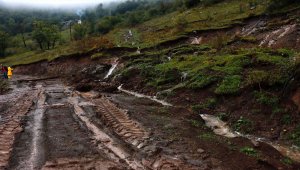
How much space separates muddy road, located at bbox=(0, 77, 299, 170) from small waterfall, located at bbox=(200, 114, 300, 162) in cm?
50

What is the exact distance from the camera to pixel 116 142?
42.9ft

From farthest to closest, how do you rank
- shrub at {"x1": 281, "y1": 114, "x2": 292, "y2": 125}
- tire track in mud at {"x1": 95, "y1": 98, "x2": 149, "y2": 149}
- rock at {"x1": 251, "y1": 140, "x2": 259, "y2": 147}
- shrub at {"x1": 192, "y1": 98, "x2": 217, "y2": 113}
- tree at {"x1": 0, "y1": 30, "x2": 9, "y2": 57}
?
tree at {"x1": 0, "y1": 30, "x2": 9, "y2": 57} < shrub at {"x1": 192, "y1": 98, "x2": 217, "y2": 113} < shrub at {"x1": 281, "y1": 114, "x2": 292, "y2": 125} < tire track in mud at {"x1": 95, "y1": 98, "x2": 149, "y2": 149} < rock at {"x1": 251, "y1": 140, "x2": 259, "y2": 147}

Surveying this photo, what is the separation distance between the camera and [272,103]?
16562mm

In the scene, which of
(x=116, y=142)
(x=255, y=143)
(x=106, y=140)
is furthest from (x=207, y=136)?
(x=106, y=140)

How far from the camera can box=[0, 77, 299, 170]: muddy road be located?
445 inches

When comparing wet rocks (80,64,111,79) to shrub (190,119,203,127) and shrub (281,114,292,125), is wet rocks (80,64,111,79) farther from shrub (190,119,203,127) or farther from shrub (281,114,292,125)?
shrub (281,114,292,125)

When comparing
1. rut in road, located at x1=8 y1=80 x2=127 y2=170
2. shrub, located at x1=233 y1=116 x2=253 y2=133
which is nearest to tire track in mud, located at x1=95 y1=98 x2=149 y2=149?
rut in road, located at x1=8 y1=80 x2=127 y2=170

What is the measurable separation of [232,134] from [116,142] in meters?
5.06

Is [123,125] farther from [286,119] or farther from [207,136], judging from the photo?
[286,119]

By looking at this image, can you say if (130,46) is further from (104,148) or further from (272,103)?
(104,148)

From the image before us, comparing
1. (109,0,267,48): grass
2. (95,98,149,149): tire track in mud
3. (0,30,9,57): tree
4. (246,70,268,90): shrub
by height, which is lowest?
(0,30,9,57): tree

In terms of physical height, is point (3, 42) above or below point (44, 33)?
below

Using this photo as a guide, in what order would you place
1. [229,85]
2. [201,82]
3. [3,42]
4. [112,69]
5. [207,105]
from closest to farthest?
1. [207,105]
2. [229,85]
3. [201,82]
4. [112,69]
5. [3,42]

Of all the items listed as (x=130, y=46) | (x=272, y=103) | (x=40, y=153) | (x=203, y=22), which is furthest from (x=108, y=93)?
(x=203, y=22)
